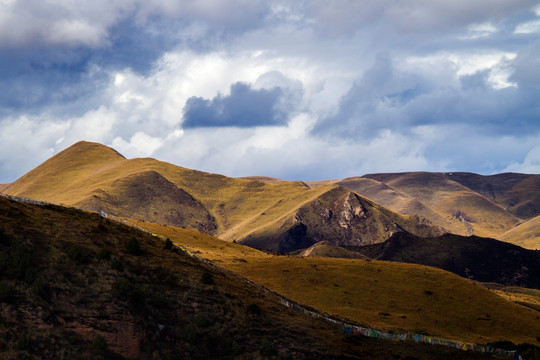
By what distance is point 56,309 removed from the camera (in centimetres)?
6181

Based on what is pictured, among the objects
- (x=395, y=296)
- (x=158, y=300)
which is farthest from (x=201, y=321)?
(x=395, y=296)

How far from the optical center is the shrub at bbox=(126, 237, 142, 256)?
265 feet

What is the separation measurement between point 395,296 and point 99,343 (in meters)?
73.0

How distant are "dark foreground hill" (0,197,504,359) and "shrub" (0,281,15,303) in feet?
0.32

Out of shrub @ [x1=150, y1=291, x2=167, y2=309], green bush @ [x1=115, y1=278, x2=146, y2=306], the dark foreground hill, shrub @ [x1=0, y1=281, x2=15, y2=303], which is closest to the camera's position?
the dark foreground hill

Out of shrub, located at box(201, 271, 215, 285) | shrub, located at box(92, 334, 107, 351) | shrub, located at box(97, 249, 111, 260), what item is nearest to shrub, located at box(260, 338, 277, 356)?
shrub, located at box(201, 271, 215, 285)

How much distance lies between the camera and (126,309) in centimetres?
6606

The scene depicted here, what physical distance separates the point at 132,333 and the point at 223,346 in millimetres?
10351

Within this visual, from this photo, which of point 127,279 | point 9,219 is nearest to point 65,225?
point 9,219

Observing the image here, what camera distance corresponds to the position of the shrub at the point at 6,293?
59.8 meters

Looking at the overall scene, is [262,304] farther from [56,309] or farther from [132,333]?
[56,309]

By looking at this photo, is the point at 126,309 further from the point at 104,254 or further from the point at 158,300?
the point at 104,254

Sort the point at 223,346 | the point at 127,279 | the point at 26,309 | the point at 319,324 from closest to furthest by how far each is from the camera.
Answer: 1. the point at 26,309
2. the point at 223,346
3. the point at 127,279
4. the point at 319,324

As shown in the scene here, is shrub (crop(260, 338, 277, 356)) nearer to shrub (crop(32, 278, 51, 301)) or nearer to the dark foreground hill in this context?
the dark foreground hill
